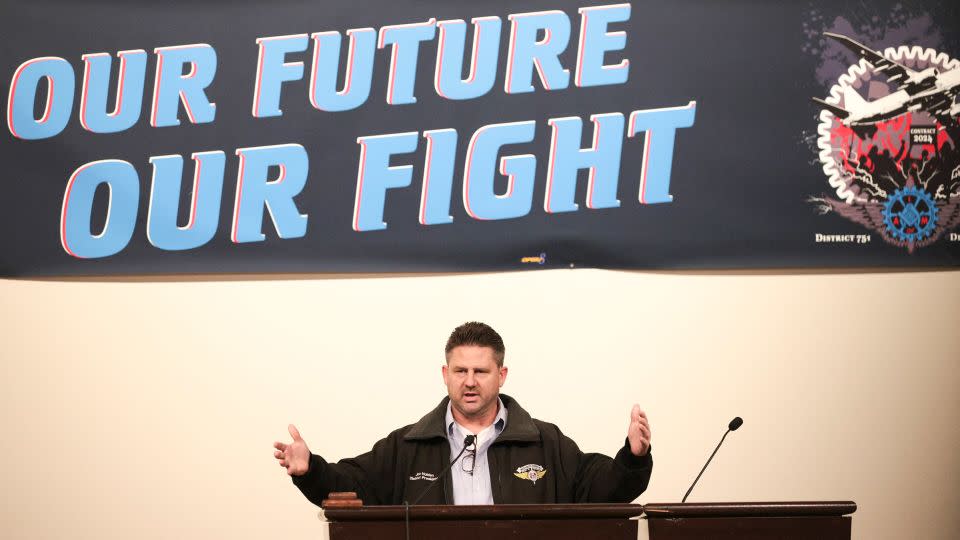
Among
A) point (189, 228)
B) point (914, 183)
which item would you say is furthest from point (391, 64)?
point (914, 183)

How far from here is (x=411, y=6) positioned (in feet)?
13.2

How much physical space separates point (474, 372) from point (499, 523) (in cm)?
93

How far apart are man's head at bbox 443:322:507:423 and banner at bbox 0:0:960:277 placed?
0.73 m

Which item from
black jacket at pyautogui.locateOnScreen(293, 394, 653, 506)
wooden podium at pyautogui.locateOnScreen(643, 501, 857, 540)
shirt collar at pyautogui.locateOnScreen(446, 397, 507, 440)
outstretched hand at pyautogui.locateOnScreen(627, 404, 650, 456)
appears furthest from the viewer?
shirt collar at pyautogui.locateOnScreen(446, 397, 507, 440)

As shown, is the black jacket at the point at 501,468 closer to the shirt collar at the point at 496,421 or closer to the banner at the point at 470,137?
the shirt collar at the point at 496,421

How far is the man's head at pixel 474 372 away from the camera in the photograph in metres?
3.20

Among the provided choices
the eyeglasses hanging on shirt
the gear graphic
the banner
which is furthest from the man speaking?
the gear graphic

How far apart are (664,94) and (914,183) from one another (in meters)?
1.03

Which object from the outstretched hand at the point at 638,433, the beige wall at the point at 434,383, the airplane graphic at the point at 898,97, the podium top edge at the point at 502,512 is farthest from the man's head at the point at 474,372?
the airplane graphic at the point at 898,97

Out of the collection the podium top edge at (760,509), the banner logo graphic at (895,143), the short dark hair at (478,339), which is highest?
the banner logo graphic at (895,143)

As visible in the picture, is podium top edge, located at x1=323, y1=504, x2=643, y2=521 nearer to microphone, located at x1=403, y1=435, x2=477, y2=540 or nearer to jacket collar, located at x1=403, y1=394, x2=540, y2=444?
microphone, located at x1=403, y1=435, x2=477, y2=540

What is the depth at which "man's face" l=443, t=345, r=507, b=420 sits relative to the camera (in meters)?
3.20

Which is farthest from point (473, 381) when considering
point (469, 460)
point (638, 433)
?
point (638, 433)

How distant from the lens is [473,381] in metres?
3.21
